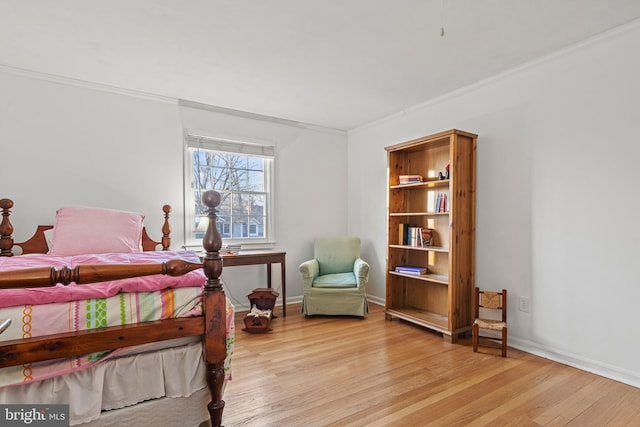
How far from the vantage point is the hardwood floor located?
1914 mm

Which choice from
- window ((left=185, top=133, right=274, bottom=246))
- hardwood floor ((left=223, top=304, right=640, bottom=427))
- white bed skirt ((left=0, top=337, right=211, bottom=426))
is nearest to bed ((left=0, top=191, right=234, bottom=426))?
white bed skirt ((left=0, top=337, right=211, bottom=426))

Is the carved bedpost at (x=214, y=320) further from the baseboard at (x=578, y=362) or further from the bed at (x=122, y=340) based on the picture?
the baseboard at (x=578, y=362)

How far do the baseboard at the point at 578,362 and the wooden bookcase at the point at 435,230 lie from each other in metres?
0.48

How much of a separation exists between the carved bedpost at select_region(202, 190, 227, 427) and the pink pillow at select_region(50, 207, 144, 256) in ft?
5.41

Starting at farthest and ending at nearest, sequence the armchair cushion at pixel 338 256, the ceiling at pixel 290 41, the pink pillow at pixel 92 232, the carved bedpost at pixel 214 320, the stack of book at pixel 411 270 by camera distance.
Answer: the armchair cushion at pixel 338 256, the stack of book at pixel 411 270, the pink pillow at pixel 92 232, the ceiling at pixel 290 41, the carved bedpost at pixel 214 320

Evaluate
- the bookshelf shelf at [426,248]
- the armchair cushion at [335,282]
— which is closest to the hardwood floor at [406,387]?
the armchair cushion at [335,282]

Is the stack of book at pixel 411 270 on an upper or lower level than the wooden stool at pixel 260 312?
upper

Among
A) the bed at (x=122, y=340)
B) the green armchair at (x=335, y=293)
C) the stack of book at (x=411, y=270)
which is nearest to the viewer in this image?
the bed at (x=122, y=340)

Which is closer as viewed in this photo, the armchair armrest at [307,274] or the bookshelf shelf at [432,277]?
the bookshelf shelf at [432,277]

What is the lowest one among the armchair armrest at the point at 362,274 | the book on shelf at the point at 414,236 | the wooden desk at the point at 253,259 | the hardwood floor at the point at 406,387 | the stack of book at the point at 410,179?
the hardwood floor at the point at 406,387

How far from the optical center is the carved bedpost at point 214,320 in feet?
5.23

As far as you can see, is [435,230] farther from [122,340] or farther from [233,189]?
[122,340]

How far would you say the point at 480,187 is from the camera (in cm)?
332

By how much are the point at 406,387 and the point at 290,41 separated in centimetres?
261
